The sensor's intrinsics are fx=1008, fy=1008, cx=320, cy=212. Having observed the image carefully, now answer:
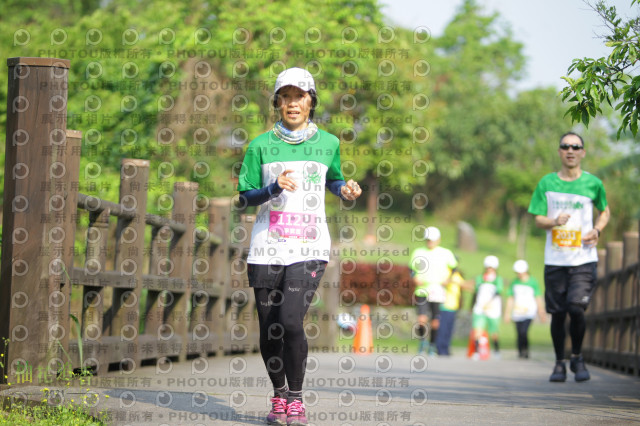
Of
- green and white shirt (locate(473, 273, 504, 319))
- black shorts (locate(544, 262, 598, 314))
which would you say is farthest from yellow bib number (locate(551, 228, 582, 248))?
green and white shirt (locate(473, 273, 504, 319))

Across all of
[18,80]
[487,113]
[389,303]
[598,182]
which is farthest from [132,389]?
[487,113]

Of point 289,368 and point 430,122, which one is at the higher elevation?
point 430,122

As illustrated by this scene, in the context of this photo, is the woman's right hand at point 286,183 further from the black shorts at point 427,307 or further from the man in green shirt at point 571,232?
the black shorts at point 427,307

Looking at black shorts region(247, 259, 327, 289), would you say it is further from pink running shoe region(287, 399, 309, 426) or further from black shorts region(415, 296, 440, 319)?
black shorts region(415, 296, 440, 319)

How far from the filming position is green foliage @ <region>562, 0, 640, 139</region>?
18.0 ft

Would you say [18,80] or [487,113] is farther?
[487,113]

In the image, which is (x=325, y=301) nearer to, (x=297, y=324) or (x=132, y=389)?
(x=132, y=389)

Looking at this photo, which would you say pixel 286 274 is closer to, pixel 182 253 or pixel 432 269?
pixel 182 253

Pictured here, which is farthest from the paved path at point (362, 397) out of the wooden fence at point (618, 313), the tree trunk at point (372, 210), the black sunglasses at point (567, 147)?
the tree trunk at point (372, 210)

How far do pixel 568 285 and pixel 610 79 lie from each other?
355 centimetres

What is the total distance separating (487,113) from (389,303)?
33.3 metres

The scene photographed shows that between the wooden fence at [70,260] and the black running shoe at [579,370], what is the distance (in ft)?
11.7

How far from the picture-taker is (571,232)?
8.81 meters

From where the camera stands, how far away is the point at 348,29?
21.5 metres
